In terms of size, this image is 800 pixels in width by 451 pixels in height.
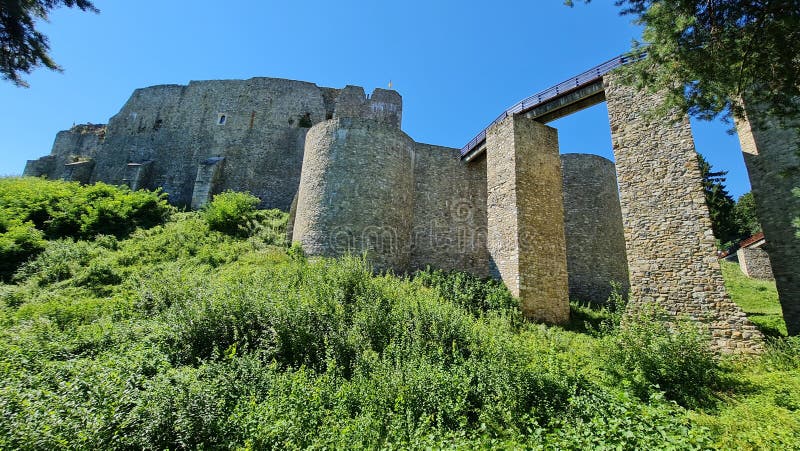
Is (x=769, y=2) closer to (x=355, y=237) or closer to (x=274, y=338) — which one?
(x=274, y=338)

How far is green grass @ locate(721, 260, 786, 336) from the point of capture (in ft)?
31.7

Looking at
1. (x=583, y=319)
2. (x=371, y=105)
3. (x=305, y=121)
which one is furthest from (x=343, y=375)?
(x=305, y=121)

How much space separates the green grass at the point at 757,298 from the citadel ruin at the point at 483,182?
1.40 m

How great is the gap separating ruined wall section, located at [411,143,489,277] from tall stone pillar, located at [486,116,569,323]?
8.20 ft

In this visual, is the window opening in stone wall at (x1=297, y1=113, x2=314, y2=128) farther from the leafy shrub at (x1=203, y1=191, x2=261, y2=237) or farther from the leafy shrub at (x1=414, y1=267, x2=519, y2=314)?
the leafy shrub at (x1=414, y1=267, x2=519, y2=314)

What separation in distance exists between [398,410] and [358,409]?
26.2 inches

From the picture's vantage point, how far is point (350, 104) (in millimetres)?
23531

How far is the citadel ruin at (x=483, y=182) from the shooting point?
343 inches

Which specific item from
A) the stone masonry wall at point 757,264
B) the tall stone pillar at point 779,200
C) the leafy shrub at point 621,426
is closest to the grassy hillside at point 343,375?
the leafy shrub at point 621,426

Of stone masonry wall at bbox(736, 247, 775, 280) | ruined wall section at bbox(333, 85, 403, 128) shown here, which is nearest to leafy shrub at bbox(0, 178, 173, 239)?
ruined wall section at bbox(333, 85, 403, 128)

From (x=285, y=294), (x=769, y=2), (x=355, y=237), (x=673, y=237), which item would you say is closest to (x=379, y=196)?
(x=355, y=237)

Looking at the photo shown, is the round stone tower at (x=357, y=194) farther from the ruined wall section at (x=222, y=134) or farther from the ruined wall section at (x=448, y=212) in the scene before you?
the ruined wall section at (x=222, y=134)

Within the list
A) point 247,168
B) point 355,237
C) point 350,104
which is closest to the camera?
point 355,237

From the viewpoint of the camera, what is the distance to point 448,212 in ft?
51.8
